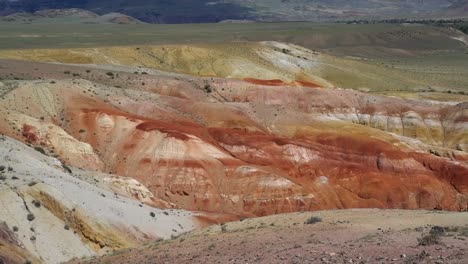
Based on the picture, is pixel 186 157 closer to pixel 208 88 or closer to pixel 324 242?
pixel 208 88

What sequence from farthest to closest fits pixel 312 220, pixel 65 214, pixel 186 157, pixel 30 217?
pixel 186 157 < pixel 65 214 < pixel 30 217 < pixel 312 220

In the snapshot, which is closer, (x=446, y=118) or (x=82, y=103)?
(x=82, y=103)

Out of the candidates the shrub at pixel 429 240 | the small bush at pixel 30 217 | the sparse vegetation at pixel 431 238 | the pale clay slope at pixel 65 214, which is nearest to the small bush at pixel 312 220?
the sparse vegetation at pixel 431 238

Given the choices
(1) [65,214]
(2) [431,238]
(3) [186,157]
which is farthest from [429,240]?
(3) [186,157]

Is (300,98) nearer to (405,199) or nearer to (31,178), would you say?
(405,199)

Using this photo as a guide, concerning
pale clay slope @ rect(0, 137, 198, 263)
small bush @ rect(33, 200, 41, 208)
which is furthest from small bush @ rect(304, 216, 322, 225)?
small bush @ rect(33, 200, 41, 208)

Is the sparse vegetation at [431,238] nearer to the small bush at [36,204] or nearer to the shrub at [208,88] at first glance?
the small bush at [36,204]

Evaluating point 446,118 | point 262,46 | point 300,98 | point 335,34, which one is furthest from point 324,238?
point 335,34
